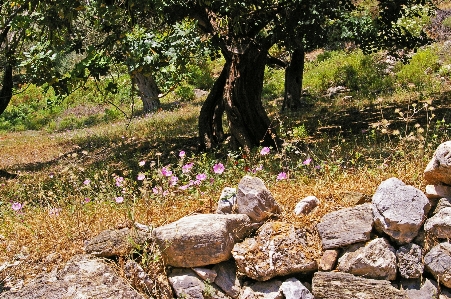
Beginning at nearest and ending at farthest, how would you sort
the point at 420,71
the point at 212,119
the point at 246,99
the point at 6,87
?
the point at 246,99 → the point at 212,119 → the point at 6,87 → the point at 420,71

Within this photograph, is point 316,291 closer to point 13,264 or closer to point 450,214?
point 450,214

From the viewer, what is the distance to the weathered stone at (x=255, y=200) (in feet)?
12.4

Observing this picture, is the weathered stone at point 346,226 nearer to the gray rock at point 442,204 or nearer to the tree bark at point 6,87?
the gray rock at point 442,204

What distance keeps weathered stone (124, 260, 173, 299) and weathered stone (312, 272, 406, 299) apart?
38.7 inches

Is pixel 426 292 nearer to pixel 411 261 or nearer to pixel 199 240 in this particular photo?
Result: pixel 411 261

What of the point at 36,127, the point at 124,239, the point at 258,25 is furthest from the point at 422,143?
the point at 36,127

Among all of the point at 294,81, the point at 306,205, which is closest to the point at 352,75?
the point at 294,81

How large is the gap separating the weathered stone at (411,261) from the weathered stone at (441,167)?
0.47m

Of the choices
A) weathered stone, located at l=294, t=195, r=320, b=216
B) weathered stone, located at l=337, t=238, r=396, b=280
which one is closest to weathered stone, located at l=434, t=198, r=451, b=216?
weathered stone, located at l=337, t=238, r=396, b=280

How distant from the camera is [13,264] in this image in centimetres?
380

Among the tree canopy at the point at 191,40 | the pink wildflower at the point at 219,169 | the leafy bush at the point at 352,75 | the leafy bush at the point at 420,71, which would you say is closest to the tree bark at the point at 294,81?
the leafy bush at the point at 352,75

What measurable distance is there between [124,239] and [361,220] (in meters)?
1.58

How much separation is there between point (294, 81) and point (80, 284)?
36.7 ft

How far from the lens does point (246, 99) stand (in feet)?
25.5
